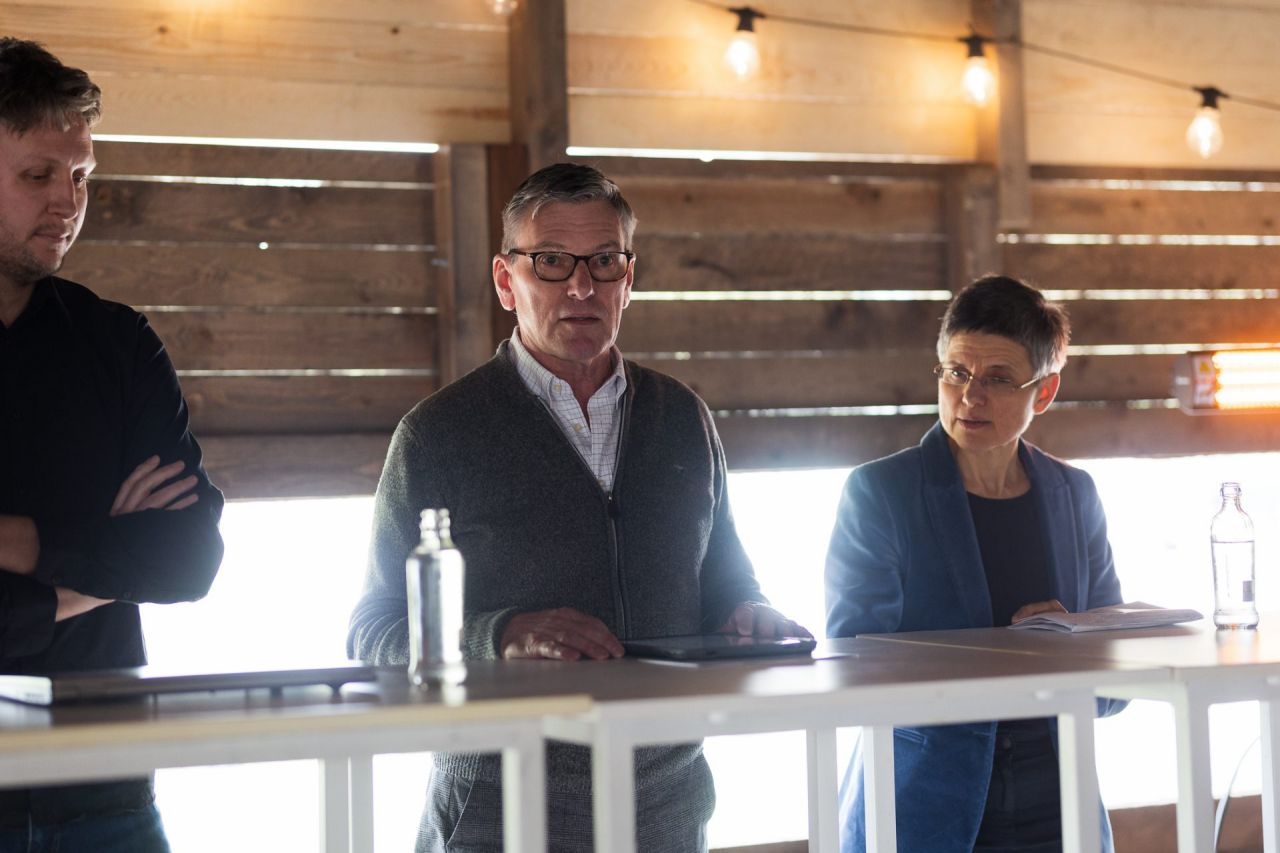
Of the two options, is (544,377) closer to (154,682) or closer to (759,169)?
(154,682)

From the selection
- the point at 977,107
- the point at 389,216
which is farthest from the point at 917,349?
the point at 389,216

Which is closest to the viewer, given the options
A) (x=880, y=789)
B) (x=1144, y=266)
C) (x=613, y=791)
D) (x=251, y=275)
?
(x=613, y=791)

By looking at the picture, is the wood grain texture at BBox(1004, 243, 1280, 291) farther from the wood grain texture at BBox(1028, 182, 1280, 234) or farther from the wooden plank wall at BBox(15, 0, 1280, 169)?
the wooden plank wall at BBox(15, 0, 1280, 169)

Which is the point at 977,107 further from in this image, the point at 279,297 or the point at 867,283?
the point at 279,297

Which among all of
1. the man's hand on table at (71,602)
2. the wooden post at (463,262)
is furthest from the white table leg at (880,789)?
the wooden post at (463,262)

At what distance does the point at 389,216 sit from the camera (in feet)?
13.3

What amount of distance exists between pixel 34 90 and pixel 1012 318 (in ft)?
5.38

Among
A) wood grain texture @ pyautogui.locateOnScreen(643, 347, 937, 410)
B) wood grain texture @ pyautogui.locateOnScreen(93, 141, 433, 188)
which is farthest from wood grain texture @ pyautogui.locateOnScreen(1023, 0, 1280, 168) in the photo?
wood grain texture @ pyautogui.locateOnScreen(93, 141, 433, 188)

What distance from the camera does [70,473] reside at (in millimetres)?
2115

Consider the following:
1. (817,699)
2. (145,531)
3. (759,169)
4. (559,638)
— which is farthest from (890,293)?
(817,699)

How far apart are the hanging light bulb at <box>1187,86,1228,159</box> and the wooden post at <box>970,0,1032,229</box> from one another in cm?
57

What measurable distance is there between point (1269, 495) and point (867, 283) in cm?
164

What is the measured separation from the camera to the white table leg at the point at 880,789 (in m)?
2.43

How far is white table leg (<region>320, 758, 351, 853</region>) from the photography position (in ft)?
7.18
